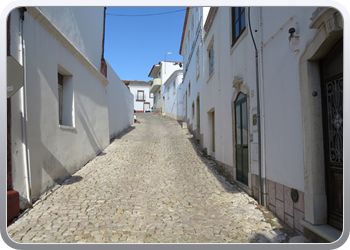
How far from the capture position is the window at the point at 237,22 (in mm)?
5827

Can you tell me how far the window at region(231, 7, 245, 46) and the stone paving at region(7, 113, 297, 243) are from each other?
356cm

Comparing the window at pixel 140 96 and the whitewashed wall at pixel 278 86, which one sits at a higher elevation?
the window at pixel 140 96

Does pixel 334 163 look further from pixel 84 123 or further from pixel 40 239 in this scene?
pixel 84 123

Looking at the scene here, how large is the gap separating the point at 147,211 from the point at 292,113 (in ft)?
9.24

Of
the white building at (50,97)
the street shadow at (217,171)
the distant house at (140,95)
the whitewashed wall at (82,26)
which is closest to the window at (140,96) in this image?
the distant house at (140,95)

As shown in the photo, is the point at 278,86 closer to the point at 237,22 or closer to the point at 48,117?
the point at 237,22

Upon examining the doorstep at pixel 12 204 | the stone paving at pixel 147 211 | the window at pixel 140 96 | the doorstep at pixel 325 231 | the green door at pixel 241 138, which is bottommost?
the stone paving at pixel 147 211

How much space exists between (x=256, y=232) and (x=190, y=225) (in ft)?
3.11

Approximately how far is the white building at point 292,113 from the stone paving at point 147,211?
515 mm

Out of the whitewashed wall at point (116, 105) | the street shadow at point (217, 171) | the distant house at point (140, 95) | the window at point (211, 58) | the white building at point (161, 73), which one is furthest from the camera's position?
the distant house at point (140, 95)

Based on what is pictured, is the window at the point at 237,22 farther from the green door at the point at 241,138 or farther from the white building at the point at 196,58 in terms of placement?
the white building at the point at 196,58

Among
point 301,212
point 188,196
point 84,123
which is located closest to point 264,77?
point 301,212

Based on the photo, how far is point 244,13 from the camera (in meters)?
5.63
